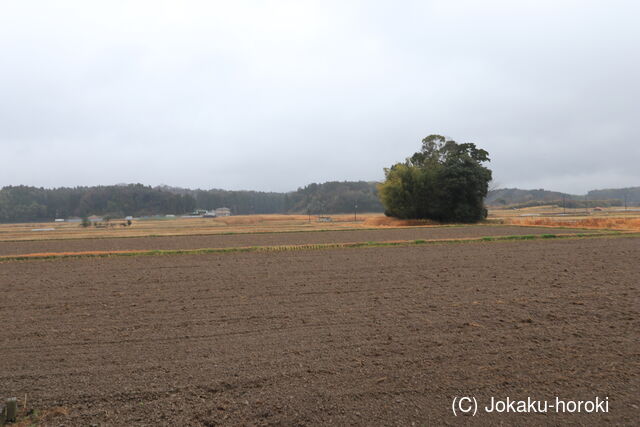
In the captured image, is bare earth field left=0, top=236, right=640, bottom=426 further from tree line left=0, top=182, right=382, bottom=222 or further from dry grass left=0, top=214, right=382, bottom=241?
tree line left=0, top=182, right=382, bottom=222

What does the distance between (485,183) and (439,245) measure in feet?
108

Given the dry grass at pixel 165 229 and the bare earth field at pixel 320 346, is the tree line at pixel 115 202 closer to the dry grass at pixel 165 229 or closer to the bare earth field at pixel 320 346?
the dry grass at pixel 165 229

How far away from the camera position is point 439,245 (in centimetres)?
2427

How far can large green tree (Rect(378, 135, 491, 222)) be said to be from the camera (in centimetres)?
5251

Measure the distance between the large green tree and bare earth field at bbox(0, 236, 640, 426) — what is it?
39.6m

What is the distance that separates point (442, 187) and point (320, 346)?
49940 mm

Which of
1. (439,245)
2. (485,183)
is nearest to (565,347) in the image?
(439,245)

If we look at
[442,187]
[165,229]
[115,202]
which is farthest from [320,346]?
[115,202]

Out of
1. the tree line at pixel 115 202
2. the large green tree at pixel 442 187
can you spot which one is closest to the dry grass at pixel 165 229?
the large green tree at pixel 442 187

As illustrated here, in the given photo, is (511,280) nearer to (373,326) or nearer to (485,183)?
(373,326)

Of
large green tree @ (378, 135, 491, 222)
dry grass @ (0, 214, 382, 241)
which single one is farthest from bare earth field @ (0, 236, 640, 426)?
large green tree @ (378, 135, 491, 222)

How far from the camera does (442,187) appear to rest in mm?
53875

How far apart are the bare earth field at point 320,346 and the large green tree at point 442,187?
130 feet

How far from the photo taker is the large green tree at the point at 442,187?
5251cm
